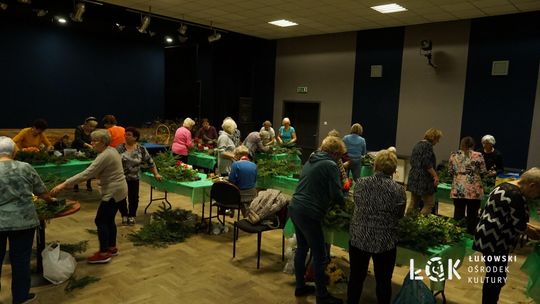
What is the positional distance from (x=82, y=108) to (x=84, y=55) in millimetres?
1362

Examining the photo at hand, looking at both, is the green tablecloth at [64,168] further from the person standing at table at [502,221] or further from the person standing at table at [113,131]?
the person standing at table at [502,221]

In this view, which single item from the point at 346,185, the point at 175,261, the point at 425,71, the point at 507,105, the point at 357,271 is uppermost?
the point at 425,71

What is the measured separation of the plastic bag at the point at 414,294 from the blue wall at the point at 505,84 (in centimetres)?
621

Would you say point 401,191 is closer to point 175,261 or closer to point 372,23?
point 175,261

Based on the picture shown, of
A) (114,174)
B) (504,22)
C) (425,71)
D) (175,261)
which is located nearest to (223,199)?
(175,261)

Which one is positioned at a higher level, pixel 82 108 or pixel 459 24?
pixel 459 24

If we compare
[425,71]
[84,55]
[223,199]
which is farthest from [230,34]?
[223,199]

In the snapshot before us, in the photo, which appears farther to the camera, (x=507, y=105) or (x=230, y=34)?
(x=230, y=34)

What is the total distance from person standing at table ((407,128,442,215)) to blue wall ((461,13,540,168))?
3902 mm

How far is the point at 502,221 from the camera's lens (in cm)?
288

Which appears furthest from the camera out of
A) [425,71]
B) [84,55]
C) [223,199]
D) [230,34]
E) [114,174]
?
[230,34]

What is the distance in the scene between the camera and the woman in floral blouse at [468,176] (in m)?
4.77

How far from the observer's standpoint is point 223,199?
4.82m

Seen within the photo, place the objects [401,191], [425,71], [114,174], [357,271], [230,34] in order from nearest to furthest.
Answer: [401,191] < [357,271] < [114,174] < [425,71] < [230,34]
